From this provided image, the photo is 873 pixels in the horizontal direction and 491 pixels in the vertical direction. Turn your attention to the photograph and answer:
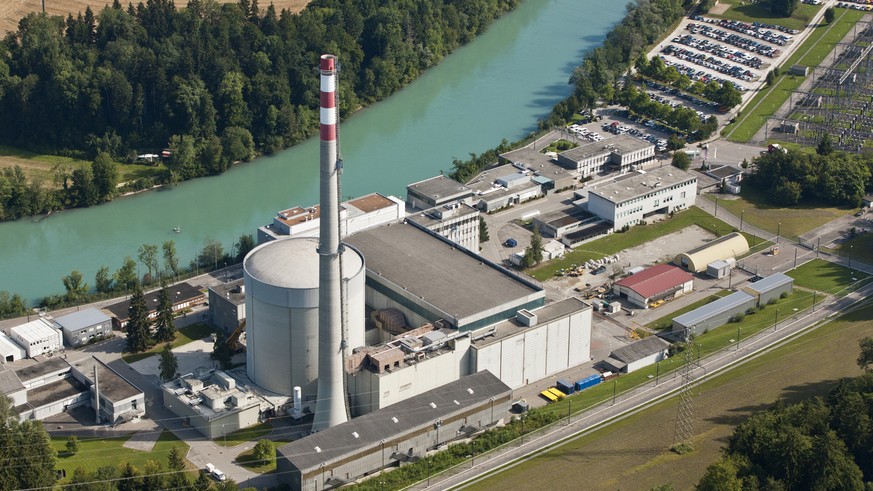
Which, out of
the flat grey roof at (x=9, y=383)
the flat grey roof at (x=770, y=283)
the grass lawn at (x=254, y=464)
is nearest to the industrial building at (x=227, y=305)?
the grass lawn at (x=254, y=464)

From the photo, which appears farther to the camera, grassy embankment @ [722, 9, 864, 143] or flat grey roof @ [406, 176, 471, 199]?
grassy embankment @ [722, 9, 864, 143]

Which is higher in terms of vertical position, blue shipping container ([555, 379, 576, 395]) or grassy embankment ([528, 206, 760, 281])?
grassy embankment ([528, 206, 760, 281])

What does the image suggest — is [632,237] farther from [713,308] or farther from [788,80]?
[788,80]

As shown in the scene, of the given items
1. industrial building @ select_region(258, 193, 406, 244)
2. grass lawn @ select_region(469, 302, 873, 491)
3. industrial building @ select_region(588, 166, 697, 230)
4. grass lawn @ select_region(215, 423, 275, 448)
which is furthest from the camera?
industrial building @ select_region(588, 166, 697, 230)

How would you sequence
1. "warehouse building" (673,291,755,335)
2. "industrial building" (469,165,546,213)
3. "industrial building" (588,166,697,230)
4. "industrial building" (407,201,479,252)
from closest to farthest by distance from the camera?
"warehouse building" (673,291,755,335)
"industrial building" (407,201,479,252)
"industrial building" (588,166,697,230)
"industrial building" (469,165,546,213)

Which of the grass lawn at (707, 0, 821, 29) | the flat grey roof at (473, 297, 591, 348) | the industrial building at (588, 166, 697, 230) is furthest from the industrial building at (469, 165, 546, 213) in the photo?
the grass lawn at (707, 0, 821, 29)

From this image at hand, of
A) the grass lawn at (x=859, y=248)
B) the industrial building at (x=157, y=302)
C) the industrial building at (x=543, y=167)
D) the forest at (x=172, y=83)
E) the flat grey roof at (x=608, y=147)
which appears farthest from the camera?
the forest at (x=172, y=83)

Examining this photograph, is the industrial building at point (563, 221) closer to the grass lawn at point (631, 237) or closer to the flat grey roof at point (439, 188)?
the grass lawn at point (631, 237)

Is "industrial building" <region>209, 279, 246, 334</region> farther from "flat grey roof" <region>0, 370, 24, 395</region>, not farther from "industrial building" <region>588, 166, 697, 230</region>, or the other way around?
"industrial building" <region>588, 166, 697, 230</region>
